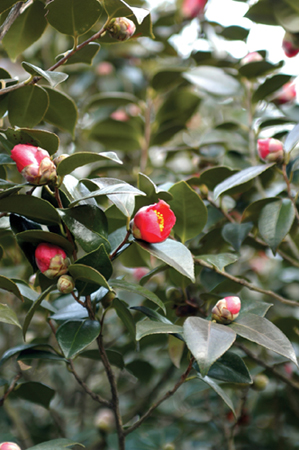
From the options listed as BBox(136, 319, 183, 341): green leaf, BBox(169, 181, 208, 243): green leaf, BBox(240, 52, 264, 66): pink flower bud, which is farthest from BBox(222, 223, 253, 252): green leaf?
BBox(240, 52, 264, 66): pink flower bud

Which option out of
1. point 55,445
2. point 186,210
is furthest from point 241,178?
point 55,445

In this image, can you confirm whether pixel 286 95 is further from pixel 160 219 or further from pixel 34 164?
pixel 34 164

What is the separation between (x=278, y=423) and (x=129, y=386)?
0.66 m

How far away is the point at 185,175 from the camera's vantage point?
151 centimetres

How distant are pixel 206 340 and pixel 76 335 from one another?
0.25m

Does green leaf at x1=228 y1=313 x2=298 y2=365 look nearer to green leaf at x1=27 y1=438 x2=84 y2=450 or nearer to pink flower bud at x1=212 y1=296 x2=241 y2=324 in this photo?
pink flower bud at x1=212 y1=296 x2=241 y2=324

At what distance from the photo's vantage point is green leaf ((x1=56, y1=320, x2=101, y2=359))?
716 mm

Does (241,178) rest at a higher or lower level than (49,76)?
lower

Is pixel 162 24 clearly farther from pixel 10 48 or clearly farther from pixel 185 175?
pixel 10 48

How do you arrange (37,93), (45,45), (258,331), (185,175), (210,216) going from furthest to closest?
(45,45) → (185,175) → (210,216) → (37,93) → (258,331)

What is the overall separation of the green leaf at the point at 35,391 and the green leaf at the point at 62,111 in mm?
636

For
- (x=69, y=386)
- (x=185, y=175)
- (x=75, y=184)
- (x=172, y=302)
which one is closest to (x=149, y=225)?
(x=75, y=184)

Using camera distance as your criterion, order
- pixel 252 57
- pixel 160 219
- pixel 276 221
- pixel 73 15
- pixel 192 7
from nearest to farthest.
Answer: pixel 160 219
pixel 73 15
pixel 276 221
pixel 252 57
pixel 192 7

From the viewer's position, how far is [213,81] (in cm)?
144
